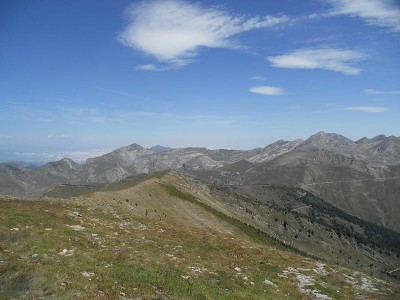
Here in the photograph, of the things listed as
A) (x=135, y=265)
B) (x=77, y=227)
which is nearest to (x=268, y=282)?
(x=135, y=265)

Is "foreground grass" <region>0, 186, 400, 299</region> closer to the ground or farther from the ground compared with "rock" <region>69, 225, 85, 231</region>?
closer to the ground

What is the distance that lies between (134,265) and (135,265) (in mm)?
91

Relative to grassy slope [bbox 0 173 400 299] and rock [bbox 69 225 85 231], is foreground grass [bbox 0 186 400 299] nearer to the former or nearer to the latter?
grassy slope [bbox 0 173 400 299]

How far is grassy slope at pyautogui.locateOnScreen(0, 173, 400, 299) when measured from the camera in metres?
22.5

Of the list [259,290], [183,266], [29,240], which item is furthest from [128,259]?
[259,290]

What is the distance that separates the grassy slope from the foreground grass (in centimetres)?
6

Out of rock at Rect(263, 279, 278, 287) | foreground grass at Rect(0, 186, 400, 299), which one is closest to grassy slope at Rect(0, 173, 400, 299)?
foreground grass at Rect(0, 186, 400, 299)

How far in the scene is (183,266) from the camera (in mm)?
29172

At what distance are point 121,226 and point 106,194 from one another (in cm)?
4033

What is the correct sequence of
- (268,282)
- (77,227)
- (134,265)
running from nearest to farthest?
(134,265) < (268,282) < (77,227)

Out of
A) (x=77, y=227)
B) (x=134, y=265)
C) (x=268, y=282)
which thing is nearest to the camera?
(x=134, y=265)

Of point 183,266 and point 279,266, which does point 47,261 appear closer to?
point 183,266

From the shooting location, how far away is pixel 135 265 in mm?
27219

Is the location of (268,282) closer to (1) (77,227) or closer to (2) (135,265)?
(2) (135,265)
